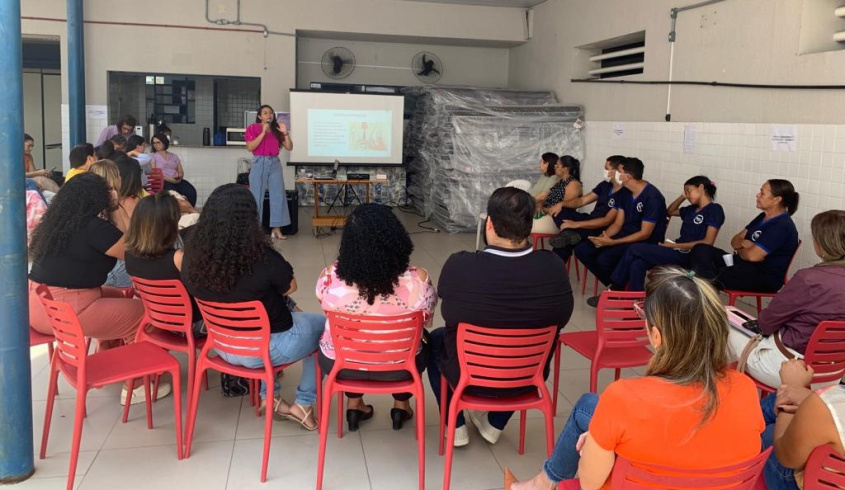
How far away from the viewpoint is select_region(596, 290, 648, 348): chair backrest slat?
2787 millimetres

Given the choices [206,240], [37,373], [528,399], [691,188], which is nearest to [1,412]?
[206,240]

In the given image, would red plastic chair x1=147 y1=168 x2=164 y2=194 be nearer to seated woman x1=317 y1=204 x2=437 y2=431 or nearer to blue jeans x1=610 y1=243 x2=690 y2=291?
blue jeans x1=610 y1=243 x2=690 y2=291

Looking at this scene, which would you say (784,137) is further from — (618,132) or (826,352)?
(826,352)

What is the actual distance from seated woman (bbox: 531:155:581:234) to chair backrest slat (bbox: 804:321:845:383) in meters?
3.41

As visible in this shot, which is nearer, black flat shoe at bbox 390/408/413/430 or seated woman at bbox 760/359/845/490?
seated woman at bbox 760/359/845/490

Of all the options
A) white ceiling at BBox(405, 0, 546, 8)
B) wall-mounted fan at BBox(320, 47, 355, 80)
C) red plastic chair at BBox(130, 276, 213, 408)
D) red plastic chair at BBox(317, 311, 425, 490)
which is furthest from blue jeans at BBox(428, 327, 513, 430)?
wall-mounted fan at BBox(320, 47, 355, 80)

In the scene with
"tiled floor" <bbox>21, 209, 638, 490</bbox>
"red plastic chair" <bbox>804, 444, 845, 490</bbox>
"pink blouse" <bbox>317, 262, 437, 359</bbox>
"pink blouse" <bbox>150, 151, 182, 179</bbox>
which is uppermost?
"pink blouse" <bbox>150, 151, 182, 179</bbox>

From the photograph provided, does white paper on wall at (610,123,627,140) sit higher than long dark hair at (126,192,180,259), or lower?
higher

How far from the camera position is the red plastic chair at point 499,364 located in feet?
7.73

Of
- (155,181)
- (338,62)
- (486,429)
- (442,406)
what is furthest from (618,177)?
(338,62)

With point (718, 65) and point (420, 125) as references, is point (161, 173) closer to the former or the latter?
point (420, 125)

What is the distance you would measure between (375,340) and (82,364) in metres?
1.02

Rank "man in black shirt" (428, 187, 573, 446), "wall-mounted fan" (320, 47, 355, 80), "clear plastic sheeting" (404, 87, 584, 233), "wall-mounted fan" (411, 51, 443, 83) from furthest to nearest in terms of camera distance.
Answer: "wall-mounted fan" (411, 51, 443, 83), "wall-mounted fan" (320, 47, 355, 80), "clear plastic sheeting" (404, 87, 584, 233), "man in black shirt" (428, 187, 573, 446)

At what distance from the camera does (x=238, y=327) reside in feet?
8.63
